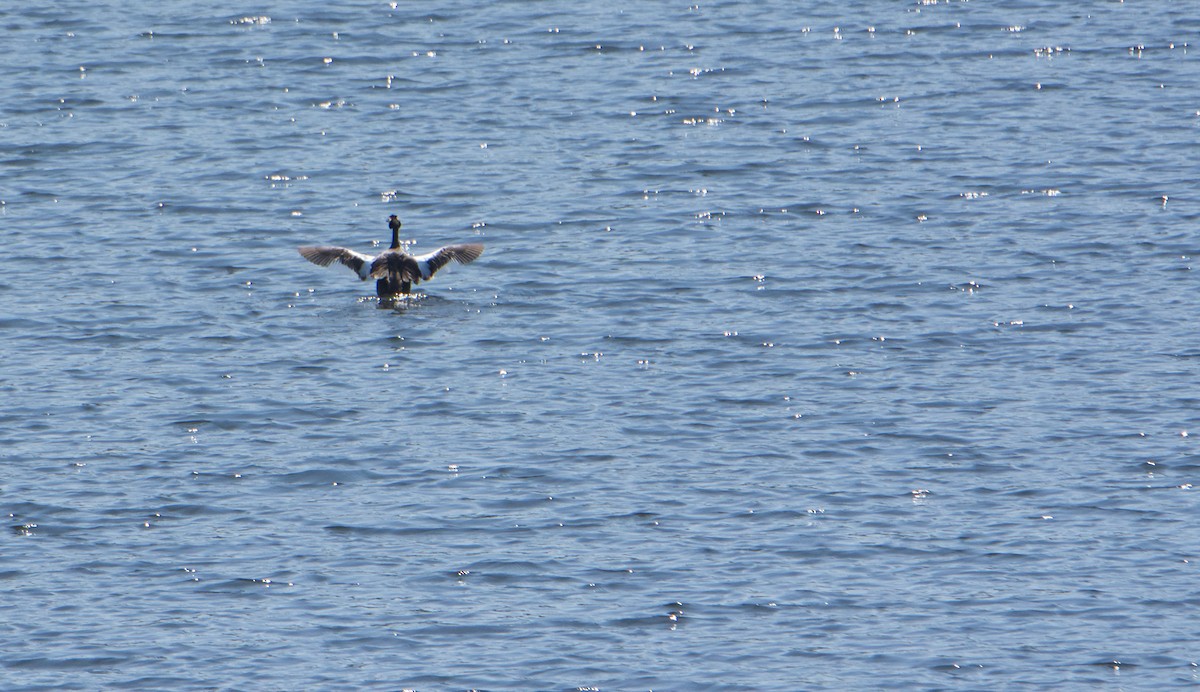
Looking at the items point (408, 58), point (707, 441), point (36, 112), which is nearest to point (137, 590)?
point (707, 441)

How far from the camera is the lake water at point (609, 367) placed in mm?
17703

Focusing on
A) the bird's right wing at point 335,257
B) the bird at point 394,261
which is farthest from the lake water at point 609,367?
the bird's right wing at point 335,257

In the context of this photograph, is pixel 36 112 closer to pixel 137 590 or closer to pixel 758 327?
pixel 758 327

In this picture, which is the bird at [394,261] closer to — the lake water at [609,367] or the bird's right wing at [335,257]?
the bird's right wing at [335,257]

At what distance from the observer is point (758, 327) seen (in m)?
26.7

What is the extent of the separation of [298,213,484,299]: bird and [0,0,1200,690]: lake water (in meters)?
0.44

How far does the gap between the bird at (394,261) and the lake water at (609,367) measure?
1.43 feet

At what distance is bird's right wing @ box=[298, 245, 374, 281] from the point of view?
29.1 m

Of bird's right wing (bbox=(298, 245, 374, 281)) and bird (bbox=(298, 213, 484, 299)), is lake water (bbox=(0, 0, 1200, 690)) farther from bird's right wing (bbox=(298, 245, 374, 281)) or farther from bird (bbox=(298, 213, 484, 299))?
bird's right wing (bbox=(298, 245, 374, 281))

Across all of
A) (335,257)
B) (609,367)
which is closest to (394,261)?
(335,257)

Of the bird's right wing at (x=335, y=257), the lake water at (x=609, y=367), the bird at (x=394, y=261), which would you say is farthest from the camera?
the bird's right wing at (x=335, y=257)

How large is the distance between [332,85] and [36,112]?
605 centimetres

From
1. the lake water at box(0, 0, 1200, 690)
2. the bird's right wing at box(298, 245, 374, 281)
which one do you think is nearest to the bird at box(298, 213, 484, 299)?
the bird's right wing at box(298, 245, 374, 281)

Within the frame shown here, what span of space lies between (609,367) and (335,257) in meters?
5.75
